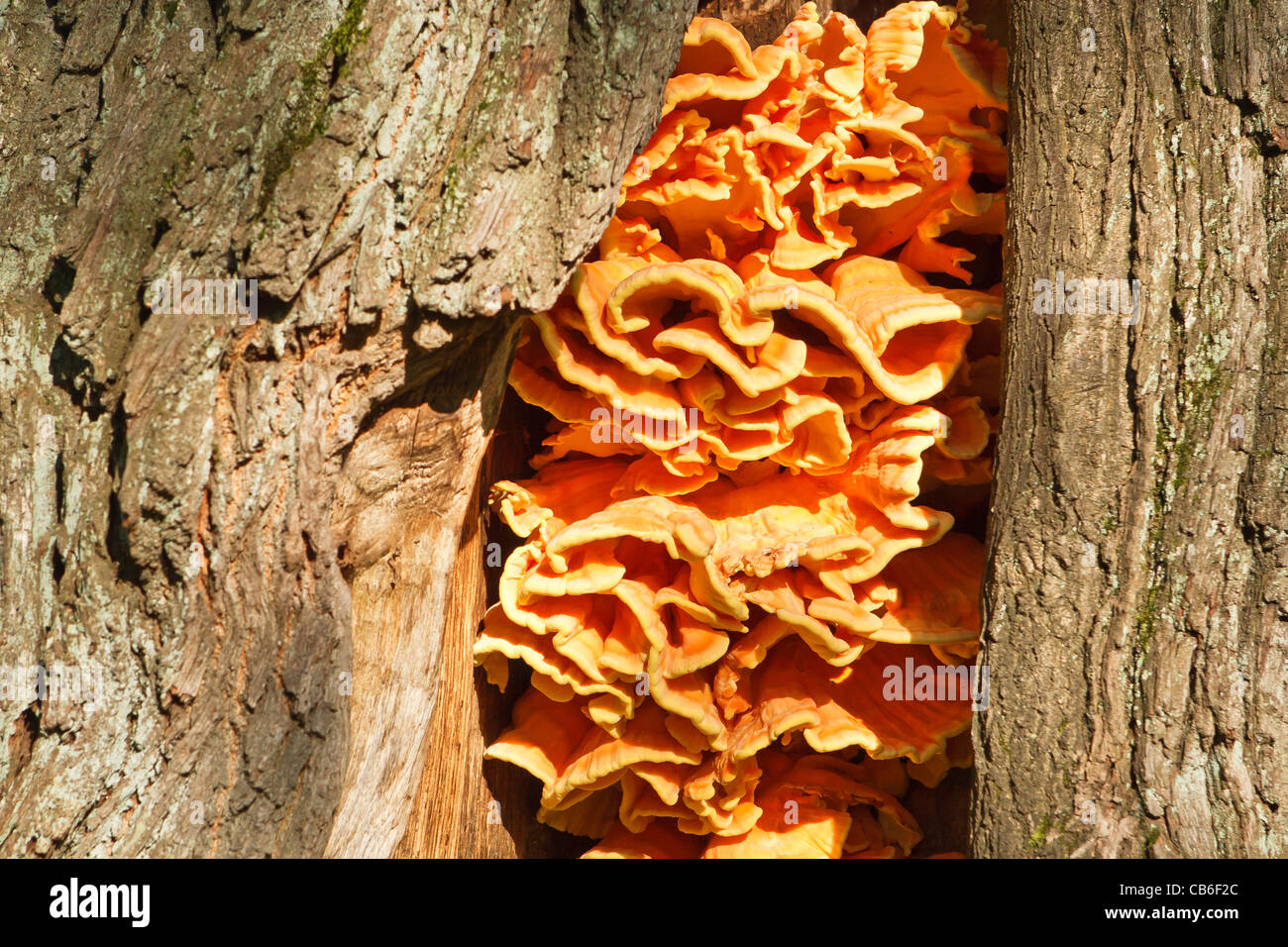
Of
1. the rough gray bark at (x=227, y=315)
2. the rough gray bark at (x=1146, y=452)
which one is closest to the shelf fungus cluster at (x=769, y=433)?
the rough gray bark at (x=1146, y=452)

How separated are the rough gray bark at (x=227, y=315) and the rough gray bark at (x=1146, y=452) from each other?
1.38 m

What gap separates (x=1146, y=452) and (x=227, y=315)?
9.21 feet

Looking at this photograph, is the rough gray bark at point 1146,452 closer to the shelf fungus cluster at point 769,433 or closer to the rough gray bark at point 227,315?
A: the shelf fungus cluster at point 769,433

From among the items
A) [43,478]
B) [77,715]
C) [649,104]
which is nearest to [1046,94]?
[649,104]

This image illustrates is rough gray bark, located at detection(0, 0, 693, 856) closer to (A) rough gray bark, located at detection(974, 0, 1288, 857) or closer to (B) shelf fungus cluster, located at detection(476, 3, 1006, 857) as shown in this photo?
(B) shelf fungus cluster, located at detection(476, 3, 1006, 857)

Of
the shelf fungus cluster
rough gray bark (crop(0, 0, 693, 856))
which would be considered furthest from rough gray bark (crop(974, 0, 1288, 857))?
rough gray bark (crop(0, 0, 693, 856))

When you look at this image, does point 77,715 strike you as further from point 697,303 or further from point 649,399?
point 697,303

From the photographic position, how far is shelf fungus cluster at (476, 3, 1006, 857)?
126 inches

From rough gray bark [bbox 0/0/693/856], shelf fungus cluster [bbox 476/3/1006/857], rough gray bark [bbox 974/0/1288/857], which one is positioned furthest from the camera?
shelf fungus cluster [bbox 476/3/1006/857]

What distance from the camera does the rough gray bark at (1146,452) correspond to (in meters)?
2.87

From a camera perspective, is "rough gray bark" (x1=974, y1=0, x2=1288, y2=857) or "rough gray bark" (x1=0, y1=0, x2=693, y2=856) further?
"rough gray bark" (x1=974, y1=0, x2=1288, y2=857)

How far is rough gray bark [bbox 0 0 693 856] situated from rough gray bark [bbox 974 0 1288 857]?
138 cm

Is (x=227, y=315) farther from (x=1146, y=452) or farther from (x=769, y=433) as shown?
(x=1146, y=452)

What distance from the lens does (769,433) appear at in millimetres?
3268
